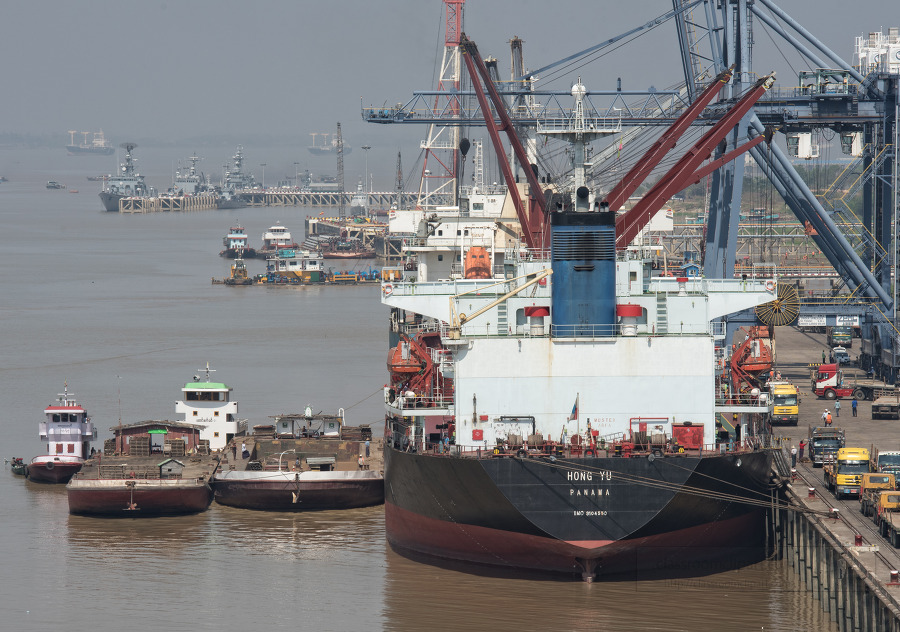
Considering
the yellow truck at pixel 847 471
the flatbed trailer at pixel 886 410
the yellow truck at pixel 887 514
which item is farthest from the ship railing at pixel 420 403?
the flatbed trailer at pixel 886 410

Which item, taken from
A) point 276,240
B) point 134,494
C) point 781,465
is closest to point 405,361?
point 134,494

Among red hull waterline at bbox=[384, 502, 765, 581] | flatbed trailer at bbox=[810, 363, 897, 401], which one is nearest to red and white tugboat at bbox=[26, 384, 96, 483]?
red hull waterline at bbox=[384, 502, 765, 581]

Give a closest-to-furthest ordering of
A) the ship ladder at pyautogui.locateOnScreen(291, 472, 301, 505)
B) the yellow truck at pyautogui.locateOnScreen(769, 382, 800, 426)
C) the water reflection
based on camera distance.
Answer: the water reflection
the ship ladder at pyautogui.locateOnScreen(291, 472, 301, 505)
the yellow truck at pyautogui.locateOnScreen(769, 382, 800, 426)

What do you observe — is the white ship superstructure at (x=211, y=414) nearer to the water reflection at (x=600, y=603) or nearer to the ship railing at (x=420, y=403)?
the ship railing at (x=420, y=403)

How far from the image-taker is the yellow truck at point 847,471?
125 feet

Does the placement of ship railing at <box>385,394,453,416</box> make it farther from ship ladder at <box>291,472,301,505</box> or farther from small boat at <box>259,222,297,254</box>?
small boat at <box>259,222,297,254</box>

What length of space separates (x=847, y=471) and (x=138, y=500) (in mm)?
20944

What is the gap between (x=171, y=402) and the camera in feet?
205

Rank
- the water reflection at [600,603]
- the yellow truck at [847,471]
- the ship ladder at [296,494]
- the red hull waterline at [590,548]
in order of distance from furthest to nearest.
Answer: the ship ladder at [296,494]
the yellow truck at [847,471]
the red hull waterline at [590,548]
the water reflection at [600,603]

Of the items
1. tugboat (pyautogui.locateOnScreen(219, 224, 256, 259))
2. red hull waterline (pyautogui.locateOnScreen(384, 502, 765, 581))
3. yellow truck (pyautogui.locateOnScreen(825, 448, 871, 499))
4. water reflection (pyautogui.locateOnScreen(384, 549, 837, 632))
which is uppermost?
tugboat (pyautogui.locateOnScreen(219, 224, 256, 259))

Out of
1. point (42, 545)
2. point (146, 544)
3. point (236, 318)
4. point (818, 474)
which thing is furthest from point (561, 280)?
point (236, 318)

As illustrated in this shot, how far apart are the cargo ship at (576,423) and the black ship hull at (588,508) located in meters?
0.04

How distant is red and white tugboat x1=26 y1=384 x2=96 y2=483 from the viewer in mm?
48281

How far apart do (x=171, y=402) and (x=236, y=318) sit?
123 ft
